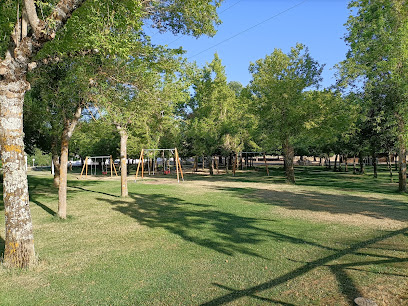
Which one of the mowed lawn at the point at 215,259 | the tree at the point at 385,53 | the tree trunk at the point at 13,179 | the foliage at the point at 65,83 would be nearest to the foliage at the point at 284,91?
the tree at the point at 385,53

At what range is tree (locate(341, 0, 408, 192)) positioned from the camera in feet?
56.1

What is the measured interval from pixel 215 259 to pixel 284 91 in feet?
62.3

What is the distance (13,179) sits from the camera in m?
→ 5.75

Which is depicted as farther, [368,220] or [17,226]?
[368,220]

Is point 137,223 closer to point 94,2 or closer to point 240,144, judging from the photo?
point 94,2

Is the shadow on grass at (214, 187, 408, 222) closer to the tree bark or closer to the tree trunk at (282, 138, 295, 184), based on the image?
the tree trunk at (282, 138, 295, 184)

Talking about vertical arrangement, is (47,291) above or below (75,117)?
below

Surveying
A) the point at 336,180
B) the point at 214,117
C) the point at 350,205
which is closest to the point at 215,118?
the point at 214,117

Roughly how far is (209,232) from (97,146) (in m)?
39.7

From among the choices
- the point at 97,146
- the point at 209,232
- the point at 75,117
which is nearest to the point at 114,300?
the point at 209,232

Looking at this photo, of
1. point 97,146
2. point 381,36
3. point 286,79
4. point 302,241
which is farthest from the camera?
point 97,146

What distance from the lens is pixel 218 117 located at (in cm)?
3431

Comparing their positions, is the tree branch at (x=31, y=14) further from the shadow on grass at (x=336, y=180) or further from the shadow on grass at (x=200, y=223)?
the shadow on grass at (x=336, y=180)

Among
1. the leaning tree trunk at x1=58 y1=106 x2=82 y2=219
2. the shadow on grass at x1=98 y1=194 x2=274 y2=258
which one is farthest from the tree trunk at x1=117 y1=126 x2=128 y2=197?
the leaning tree trunk at x1=58 y1=106 x2=82 y2=219
